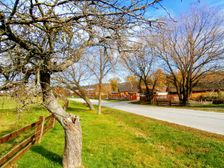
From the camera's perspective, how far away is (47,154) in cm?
672

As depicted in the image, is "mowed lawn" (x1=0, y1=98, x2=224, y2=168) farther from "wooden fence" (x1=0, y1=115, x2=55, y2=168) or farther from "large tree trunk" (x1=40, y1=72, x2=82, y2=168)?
"large tree trunk" (x1=40, y1=72, x2=82, y2=168)

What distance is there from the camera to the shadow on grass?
6248mm

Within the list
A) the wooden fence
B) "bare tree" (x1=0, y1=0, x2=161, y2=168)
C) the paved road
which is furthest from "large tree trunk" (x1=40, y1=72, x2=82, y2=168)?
the paved road

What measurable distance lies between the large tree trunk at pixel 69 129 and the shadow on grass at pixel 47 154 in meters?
0.65

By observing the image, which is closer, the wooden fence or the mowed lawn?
the wooden fence

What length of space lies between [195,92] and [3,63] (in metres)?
45.5

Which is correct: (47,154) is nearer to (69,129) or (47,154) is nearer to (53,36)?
(69,129)

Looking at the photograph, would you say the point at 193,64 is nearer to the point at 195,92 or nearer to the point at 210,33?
the point at 210,33

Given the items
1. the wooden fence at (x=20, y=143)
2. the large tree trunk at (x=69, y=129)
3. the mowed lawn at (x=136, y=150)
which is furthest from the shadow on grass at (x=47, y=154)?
the large tree trunk at (x=69, y=129)

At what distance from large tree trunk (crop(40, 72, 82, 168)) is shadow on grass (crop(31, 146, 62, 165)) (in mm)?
648

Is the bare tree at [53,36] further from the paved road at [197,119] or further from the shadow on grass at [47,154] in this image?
the paved road at [197,119]

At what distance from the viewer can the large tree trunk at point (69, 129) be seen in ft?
16.6

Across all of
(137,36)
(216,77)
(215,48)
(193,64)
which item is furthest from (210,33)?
(137,36)

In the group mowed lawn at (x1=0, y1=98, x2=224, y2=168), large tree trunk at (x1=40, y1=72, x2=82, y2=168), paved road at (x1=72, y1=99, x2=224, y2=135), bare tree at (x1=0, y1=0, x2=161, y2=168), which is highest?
bare tree at (x1=0, y1=0, x2=161, y2=168)
